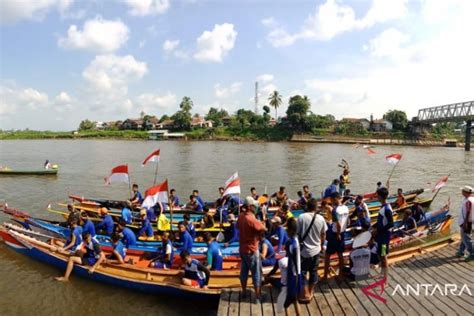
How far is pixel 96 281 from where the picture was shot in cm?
1012

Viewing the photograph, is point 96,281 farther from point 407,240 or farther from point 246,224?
point 407,240

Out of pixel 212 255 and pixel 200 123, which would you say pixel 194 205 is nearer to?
Answer: pixel 212 255

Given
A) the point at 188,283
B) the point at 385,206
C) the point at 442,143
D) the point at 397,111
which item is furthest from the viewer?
the point at 397,111

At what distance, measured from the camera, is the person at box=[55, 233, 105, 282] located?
9.95 metres

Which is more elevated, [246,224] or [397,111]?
[397,111]

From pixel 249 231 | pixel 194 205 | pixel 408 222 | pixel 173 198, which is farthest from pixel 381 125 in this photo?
pixel 249 231

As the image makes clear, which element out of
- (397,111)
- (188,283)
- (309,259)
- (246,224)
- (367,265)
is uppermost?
(397,111)

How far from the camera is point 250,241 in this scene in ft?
22.3

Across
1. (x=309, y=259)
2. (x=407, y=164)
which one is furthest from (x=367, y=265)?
(x=407, y=164)

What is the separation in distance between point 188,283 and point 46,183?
2584 cm

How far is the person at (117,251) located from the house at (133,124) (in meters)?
116

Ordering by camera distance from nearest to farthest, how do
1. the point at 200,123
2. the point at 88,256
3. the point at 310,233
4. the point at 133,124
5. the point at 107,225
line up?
1. the point at 310,233
2. the point at 88,256
3. the point at 107,225
4. the point at 200,123
5. the point at 133,124

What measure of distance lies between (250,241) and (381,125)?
3881 inches

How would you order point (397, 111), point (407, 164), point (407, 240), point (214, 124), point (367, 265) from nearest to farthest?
point (367, 265)
point (407, 240)
point (407, 164)
point (397, 111)
point (214, 124)
